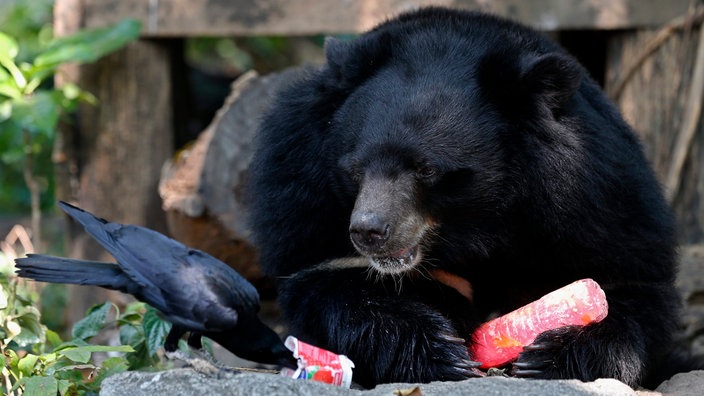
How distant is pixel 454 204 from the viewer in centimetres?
381

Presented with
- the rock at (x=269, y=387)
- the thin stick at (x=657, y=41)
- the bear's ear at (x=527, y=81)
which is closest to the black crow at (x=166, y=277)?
the rock at (x=269, y=387)

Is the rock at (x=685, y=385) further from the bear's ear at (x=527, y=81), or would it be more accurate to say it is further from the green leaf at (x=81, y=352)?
the green leaf at (x=81, y=352)

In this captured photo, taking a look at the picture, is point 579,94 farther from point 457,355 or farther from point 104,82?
point 104,82

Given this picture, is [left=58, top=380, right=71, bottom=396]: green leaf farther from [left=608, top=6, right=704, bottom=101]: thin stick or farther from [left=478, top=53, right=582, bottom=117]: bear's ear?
[left=608, top=6, right=704, bottom=101]: thin stick

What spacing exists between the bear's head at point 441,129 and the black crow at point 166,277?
21.0 inches

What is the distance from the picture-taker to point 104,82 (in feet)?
21.3

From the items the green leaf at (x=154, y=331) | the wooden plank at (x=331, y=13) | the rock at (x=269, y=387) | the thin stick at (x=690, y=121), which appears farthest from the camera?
the wooden plank at (x=331, y=13)

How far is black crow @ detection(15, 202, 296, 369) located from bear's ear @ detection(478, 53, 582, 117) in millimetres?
1222

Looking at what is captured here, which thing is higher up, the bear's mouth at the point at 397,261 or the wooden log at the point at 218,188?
the bear's mouth at the point at 397,261

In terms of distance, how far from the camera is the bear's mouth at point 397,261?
12.1 ft

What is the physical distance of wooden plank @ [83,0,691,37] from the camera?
20.6 feet

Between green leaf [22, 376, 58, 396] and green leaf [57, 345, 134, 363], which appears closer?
green leaf [22, 376, 58, 396]

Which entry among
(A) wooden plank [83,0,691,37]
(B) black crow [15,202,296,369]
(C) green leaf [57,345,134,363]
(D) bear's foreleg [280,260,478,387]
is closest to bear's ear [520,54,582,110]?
(D) bear's foreleg [280,260,478,387]

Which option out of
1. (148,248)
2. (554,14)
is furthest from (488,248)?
(554,14)
